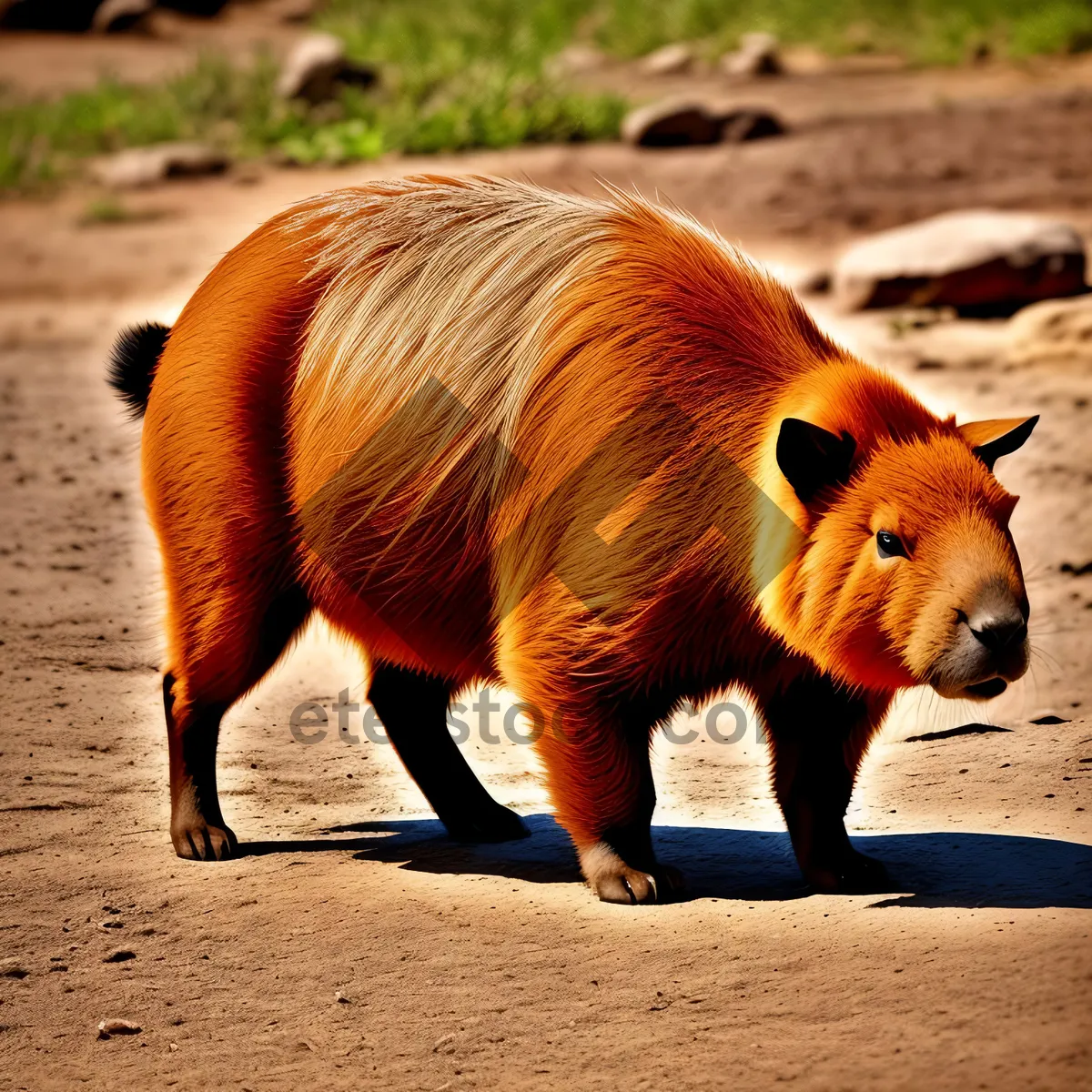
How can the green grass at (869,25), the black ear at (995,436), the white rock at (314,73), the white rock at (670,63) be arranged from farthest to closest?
the white rock at (670,63), the green grass at (869,25), the white rock at (314,73), the black ear at (995,436)

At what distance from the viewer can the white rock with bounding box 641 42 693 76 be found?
18.0 metres

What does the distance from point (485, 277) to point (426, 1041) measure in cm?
194

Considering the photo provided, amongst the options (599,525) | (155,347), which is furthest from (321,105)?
(599,525)

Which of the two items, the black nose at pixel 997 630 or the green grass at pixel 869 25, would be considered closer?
the black nose at pixel 997 630

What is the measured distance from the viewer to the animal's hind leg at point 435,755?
4648 mm

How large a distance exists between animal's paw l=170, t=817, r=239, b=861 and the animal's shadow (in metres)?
0.07

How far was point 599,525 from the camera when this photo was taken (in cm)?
382

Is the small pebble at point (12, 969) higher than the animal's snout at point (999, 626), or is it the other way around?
the animal's snout at point (999, 626)

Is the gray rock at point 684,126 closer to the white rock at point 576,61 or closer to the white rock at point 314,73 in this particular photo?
the white rock at point 314,73

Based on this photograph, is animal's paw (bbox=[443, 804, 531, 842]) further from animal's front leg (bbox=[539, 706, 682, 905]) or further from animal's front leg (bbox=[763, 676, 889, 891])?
animal's front leg (bbox=[763, 676, 889, 891])

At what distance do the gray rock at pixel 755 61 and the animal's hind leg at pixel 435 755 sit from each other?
1396 cm

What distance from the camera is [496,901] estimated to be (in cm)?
404

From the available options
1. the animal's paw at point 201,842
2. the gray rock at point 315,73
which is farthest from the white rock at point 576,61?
the animal's paw at point 201,842

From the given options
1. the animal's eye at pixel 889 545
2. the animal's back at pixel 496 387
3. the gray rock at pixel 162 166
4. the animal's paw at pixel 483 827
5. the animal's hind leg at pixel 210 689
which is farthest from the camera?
the gray rock at pixel 162 166
